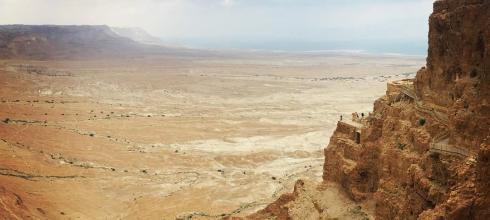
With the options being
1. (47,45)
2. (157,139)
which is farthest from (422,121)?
(47,45)

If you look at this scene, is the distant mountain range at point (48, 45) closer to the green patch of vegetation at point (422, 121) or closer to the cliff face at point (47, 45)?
the cliff face at point (47, 45)

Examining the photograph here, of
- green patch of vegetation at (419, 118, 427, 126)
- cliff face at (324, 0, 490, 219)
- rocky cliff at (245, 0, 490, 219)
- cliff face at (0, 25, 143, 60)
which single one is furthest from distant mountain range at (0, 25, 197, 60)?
green patch of vegetation at (419, 118, 427, 126)

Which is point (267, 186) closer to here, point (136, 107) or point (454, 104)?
point (454, 104)

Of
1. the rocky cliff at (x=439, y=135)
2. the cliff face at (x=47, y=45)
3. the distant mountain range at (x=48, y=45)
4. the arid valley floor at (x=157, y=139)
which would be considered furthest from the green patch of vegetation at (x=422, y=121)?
the distant mountain range at (x=48, y=45)

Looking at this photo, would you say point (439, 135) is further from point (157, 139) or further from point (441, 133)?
point (157, 139)

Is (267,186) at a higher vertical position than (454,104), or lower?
lower

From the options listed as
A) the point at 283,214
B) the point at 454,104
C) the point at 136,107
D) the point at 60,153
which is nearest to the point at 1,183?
the point at 60,153
